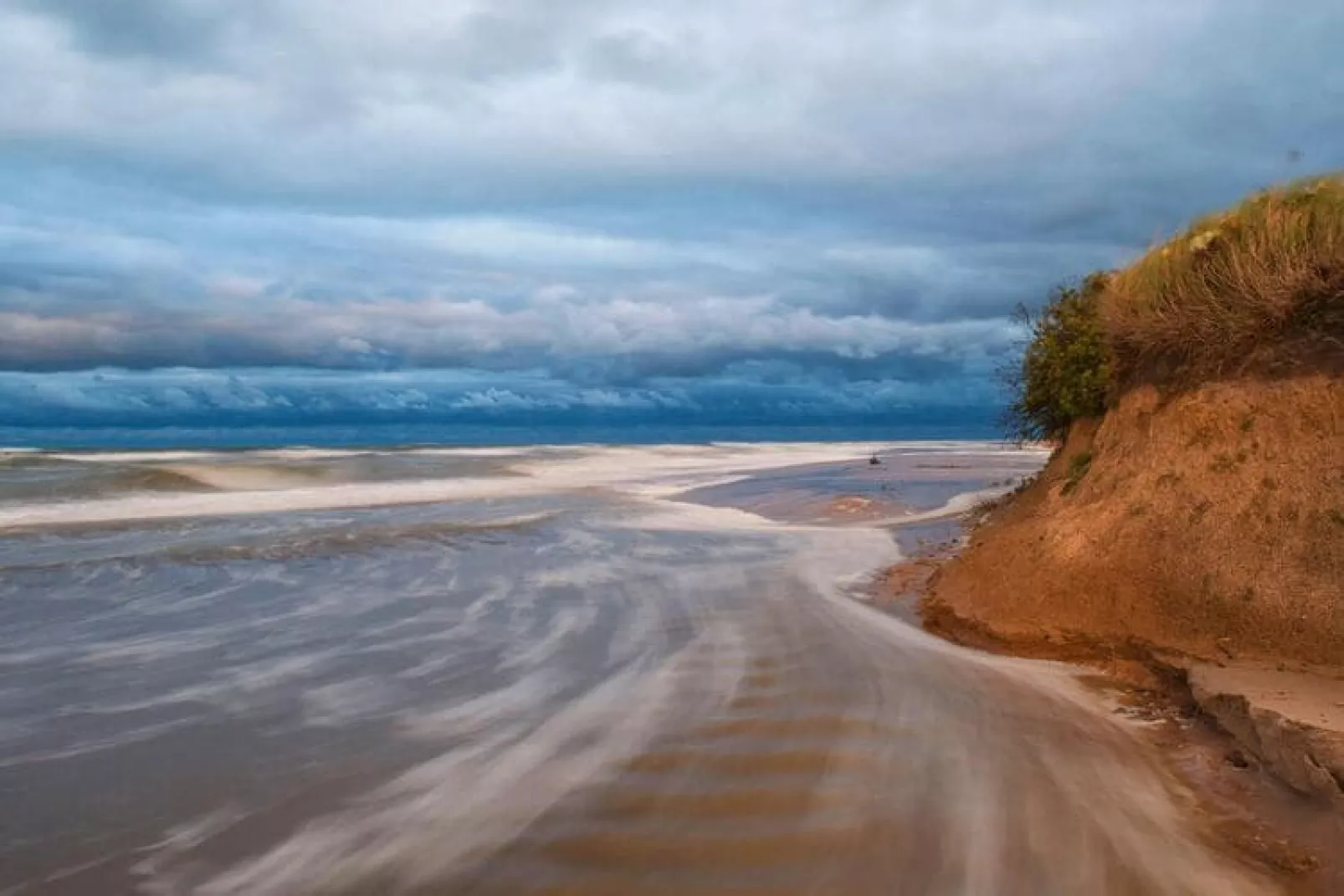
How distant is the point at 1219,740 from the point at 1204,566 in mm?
2275

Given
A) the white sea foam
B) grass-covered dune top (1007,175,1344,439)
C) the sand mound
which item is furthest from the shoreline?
the white sea foam

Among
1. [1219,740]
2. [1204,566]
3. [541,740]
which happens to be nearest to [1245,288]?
[1204,566]

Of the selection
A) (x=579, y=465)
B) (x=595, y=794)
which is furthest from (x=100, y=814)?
(x=579, y=465)

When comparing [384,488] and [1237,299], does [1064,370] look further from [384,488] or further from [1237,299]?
[384,488]

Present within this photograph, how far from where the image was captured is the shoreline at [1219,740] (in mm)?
5012

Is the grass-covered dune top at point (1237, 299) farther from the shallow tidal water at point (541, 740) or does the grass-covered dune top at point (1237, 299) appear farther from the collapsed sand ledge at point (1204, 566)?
the shallow tidal water at point (541, 740)

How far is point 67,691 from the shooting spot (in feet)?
26.8

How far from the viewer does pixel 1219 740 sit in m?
6.50

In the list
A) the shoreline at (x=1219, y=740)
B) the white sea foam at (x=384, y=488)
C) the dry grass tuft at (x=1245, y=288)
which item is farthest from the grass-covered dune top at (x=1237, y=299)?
the white sea foam at (x=384, y=488)

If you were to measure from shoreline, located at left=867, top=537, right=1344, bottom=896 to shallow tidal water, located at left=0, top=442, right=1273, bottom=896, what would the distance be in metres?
0.19

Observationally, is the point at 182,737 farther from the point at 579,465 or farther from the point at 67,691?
the point at 579,465

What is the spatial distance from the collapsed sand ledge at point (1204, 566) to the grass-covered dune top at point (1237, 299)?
33cm

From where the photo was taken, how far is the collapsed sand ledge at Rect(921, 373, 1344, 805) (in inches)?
287

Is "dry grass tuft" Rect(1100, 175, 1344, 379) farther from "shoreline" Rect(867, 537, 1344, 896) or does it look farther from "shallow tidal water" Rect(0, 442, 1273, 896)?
"shallow tidal water" Rect(0, 442, 1273, 896)
